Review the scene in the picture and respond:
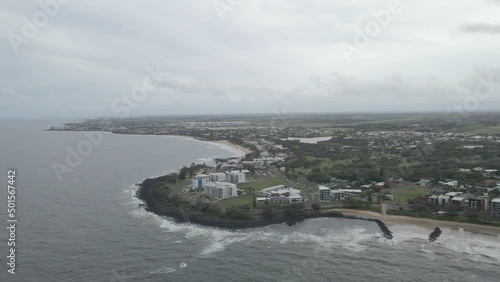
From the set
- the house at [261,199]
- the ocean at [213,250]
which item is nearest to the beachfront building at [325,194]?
the ocean at [213,250]

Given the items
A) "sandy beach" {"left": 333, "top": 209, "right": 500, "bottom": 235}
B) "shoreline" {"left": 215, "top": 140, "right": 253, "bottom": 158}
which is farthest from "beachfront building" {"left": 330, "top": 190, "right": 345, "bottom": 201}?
"shoreline" {"left": 215, "top": 140, "right": 253, "bottom": 158}

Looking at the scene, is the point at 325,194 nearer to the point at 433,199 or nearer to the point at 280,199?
the point at 280,199

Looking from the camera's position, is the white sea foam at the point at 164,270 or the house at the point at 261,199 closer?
the white sea foam at the point at 164,270

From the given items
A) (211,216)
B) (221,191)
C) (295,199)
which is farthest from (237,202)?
(295,199)

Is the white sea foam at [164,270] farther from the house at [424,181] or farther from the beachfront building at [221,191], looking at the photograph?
the house at [424,181]

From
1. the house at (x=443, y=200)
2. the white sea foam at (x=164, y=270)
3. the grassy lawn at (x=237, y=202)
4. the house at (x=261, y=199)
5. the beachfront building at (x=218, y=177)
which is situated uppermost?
the beachfront building at (x=218, y=177)

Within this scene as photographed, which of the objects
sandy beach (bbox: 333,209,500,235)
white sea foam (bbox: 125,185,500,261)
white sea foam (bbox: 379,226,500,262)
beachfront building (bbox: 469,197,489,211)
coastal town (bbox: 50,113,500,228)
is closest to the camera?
white sea foam (bbox: 379,226,500,262)

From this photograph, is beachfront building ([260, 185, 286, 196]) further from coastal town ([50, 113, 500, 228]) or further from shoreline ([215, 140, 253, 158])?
shoreline ([215, 140, 253, 158])

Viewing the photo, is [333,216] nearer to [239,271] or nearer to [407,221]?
[407,221]
